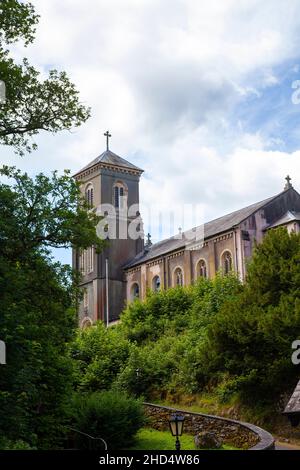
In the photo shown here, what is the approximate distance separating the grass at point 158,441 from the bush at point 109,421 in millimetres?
465

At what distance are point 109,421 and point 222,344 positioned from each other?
249 inches

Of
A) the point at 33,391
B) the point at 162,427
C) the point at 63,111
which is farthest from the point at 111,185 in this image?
the point at 33,391

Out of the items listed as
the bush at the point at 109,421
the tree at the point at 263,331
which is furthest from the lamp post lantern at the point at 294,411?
the tree at the point at 263,331

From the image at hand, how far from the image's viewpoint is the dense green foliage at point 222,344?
27203mm

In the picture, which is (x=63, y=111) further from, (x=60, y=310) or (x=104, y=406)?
(x=104, y=406)

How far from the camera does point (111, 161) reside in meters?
65.0

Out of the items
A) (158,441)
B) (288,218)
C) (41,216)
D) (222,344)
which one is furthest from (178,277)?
(41,216)

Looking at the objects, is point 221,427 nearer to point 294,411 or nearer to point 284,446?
point 284,446

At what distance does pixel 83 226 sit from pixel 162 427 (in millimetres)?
11180

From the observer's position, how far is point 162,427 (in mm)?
27562

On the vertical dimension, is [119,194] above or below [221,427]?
above

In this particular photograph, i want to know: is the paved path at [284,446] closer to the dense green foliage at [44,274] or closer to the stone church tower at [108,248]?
the dense green foliage at [44,274]

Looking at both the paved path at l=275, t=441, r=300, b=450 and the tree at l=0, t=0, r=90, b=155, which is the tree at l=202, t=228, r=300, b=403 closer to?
the paved path at l=275, t=441, r=300, b=450

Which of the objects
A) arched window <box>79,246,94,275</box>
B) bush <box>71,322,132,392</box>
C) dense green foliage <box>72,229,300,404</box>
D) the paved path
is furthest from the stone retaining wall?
arched window <box>79,246,94,275</box>
